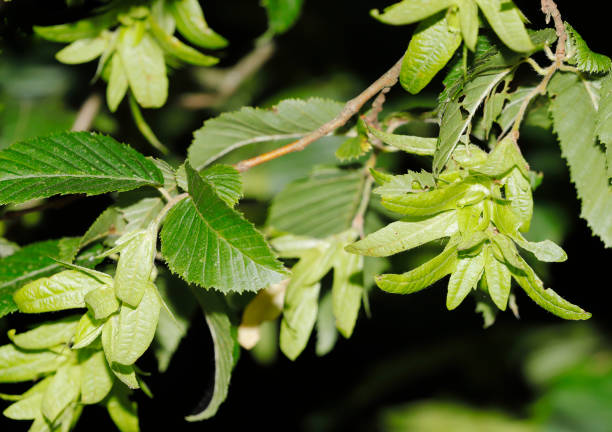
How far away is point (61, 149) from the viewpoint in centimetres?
105

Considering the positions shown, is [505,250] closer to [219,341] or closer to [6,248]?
[219,341]

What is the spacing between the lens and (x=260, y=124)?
1212mm

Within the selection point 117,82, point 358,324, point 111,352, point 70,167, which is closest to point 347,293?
point 111,352

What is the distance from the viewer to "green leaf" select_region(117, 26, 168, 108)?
4.01 feet

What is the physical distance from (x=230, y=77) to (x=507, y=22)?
1.74 metres

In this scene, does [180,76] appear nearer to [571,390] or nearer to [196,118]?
[196,118]

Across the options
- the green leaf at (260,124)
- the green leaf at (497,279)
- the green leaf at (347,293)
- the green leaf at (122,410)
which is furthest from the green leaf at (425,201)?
the green leaf at (122,410)

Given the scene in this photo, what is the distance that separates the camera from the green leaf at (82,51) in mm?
1253

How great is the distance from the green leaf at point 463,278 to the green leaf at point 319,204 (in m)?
0.54

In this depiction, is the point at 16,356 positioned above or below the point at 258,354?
above

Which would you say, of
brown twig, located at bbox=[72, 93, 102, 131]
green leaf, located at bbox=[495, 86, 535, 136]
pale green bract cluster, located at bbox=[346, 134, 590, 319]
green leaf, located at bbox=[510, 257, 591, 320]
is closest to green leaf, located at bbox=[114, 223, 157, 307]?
pale green bract cluster, located at bbox=[346, 134, 590, 319]

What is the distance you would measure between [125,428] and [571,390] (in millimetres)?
1887

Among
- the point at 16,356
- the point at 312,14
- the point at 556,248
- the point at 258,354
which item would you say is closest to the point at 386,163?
the point at 312,14

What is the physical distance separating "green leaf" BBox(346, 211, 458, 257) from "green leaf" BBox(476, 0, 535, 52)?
26cm
